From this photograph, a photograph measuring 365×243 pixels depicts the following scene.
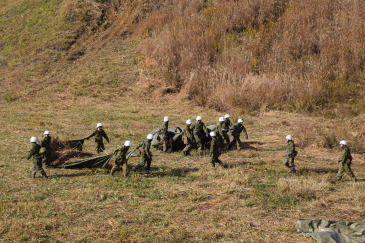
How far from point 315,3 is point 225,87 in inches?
466

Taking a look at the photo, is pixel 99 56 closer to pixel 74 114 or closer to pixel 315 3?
pixel 74 114

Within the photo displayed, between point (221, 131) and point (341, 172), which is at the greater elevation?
point (221, 131)

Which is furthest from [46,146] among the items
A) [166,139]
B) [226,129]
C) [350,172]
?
[350,172]

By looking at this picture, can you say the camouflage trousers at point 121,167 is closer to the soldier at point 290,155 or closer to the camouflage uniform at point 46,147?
the camouflage uniform at point 46,147

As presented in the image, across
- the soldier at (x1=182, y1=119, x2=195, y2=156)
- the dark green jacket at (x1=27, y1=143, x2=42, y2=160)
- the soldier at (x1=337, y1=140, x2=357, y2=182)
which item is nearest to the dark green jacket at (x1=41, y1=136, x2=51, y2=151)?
the dark green jacket at (x1=27, y1=143, x2=42, y2=160)

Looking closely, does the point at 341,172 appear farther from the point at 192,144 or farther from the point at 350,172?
the point at 192,144

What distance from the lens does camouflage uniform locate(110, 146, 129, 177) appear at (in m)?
13.7

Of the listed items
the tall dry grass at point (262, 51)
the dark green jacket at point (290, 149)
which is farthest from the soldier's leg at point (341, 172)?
the tall dry grass at point (262, 51)

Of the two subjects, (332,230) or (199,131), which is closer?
(332,230)

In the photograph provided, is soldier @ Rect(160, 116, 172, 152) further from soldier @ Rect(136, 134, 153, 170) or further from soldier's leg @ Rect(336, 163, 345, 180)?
soldier's leg @ Rect(336, 163, 345, 180)

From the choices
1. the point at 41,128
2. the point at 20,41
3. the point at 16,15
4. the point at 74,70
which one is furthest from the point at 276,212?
the point at 16,15

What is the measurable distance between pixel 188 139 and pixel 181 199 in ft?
16.6

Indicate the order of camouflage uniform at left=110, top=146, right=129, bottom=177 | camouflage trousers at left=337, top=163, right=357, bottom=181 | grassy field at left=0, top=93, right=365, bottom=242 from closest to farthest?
grassy field at left=0, top=93, right=365, bottom=242
camouflage trousers at left=337, top=163, right=357, bottom=181
camouflage uniform at left=110, top=146, right=129, bottom=177

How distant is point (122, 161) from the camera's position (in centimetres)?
1385
